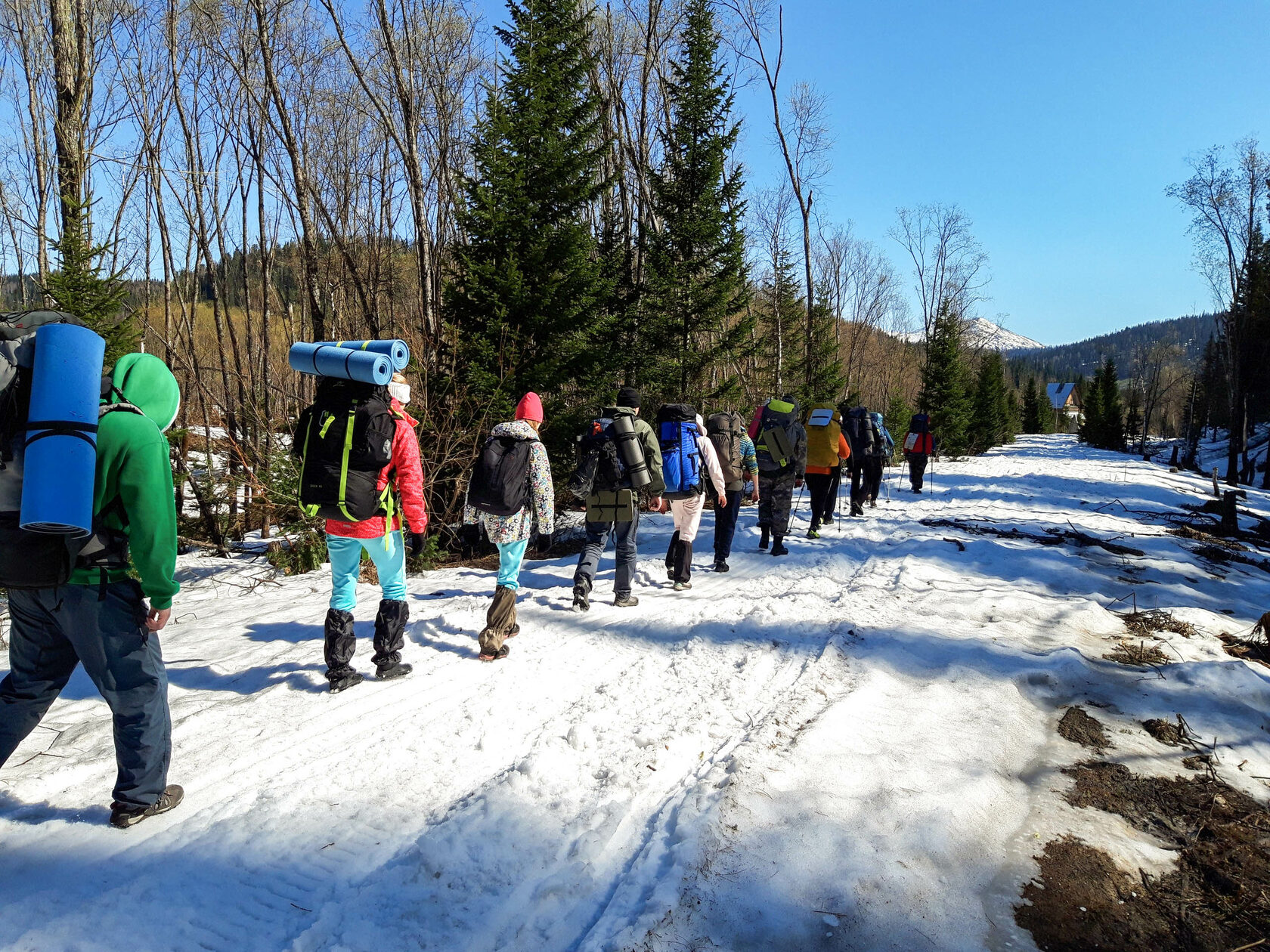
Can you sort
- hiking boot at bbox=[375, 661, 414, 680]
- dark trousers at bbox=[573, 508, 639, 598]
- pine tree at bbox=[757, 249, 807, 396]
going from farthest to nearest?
pine tree at bbox=[757, 249, 807, 396] < dark trousers at bbox=[573, 508, 639, 598] < hiking boot at bbox=[375, 661, 414, 680]

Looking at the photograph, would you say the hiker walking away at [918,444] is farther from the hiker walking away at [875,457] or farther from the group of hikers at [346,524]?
the group of hikers at [346,524]

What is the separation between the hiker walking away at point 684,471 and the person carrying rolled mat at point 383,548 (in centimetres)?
315

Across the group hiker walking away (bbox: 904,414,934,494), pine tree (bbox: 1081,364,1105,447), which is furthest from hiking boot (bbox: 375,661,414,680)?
pine tree (bbox: 1081,364,1105,447)

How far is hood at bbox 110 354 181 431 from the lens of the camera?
2.78 meters

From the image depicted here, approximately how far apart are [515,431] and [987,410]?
165 feet

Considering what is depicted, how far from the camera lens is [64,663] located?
9.26 feet

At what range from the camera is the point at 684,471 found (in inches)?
277

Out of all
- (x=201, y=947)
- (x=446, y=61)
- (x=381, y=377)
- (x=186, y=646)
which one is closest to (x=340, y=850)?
(x=201, y=947)

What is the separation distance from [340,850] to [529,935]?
Result: 1.00 meters

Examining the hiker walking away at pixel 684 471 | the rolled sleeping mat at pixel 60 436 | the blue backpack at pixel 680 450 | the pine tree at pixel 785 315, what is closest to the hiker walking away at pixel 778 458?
the hiker walking away at pixel 684 471

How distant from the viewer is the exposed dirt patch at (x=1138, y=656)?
16.2 feet

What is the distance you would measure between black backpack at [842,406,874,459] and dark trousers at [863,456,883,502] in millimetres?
217

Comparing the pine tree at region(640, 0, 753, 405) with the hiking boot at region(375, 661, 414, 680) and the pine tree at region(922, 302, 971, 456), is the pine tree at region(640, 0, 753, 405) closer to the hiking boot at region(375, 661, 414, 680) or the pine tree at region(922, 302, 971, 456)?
the hiking boot at region(375, 661, 414, 680)

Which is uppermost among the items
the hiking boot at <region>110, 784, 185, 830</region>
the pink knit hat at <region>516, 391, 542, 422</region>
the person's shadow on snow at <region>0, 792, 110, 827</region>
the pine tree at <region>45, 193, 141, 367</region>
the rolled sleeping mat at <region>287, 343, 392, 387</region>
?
the pine tree at <region>45, 193, 141, 367</region>
